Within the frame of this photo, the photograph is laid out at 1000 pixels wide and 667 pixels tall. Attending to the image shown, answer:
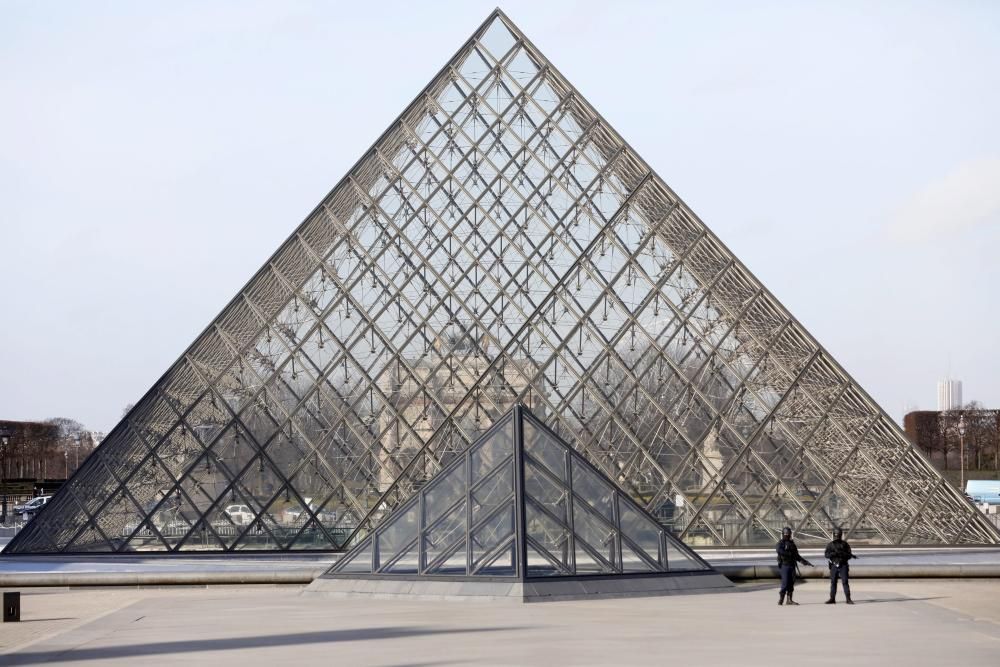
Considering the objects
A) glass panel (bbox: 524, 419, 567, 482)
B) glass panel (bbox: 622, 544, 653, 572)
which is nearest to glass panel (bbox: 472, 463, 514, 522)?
glass panel (bbox: 524, 419, 567, 482)

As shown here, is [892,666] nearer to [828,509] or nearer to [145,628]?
[145,628]

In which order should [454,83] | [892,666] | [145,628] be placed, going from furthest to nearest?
1. [454,83]
2. [145,628]
3. [892,666]

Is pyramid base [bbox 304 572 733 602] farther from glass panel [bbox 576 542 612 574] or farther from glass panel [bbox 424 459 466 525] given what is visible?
glass panel [bbox 424 459 466 525]

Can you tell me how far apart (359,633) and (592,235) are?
62.2 feet

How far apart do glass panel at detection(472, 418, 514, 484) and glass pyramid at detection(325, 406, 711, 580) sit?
0.05 feet

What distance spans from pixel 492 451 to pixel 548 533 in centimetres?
153

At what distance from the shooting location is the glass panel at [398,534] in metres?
20.8

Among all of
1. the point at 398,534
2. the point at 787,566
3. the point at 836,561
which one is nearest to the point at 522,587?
the point at 398,534

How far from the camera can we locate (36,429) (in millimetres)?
105938

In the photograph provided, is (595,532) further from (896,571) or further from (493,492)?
(896,571)

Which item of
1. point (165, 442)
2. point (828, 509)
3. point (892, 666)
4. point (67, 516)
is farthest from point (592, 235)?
point (892, 666)

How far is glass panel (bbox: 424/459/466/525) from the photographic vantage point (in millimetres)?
20688

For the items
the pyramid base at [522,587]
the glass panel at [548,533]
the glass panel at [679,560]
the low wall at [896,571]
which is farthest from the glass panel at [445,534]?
the low wall at [896,571]

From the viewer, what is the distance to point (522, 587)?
1944 centimetres
